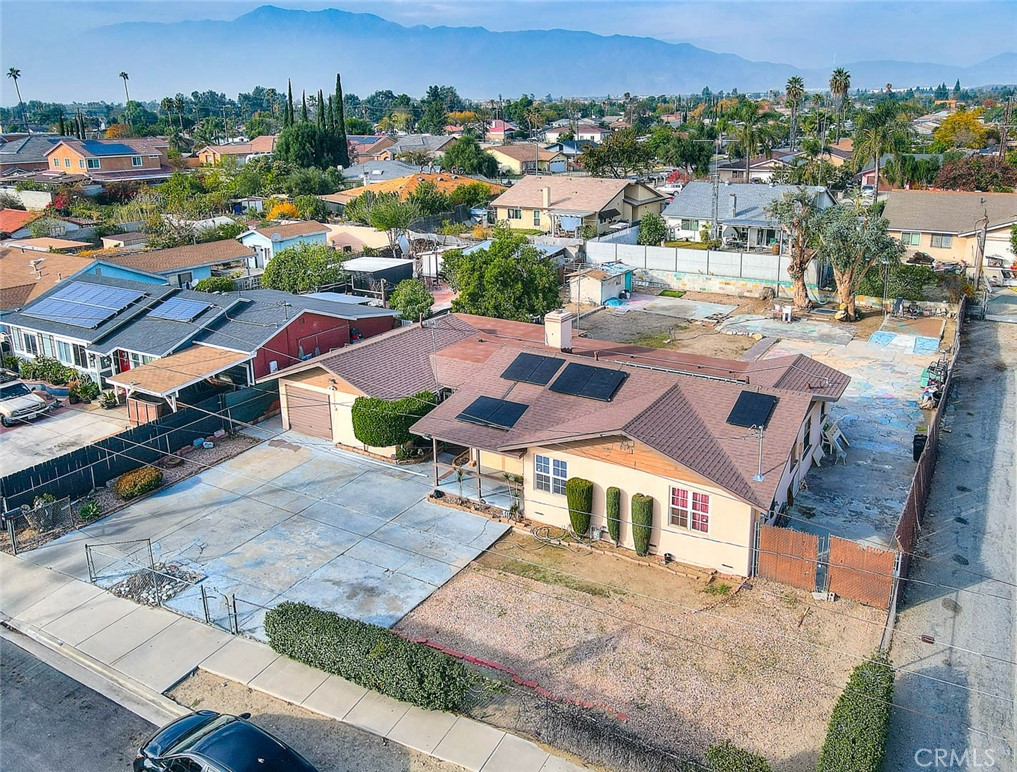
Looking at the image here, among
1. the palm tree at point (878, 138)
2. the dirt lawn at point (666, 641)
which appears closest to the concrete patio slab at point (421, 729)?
the dirt lawn at point (666, 641)

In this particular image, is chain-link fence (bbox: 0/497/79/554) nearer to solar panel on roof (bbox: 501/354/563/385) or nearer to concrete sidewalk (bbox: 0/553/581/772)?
concrete sidewalk (bbox: 0/553/581/772)

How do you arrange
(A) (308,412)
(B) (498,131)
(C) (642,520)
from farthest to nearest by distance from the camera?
(B) (498,131) < (A) (308,412) < (C) (642,520)

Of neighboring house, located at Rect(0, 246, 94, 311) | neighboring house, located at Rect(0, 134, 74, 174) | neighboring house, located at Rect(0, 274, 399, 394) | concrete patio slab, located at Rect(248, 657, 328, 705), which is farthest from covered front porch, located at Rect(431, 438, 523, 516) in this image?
neighboring house, located at Rect(0, 134, 74, 174)

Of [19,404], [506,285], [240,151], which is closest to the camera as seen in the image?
[19,404]

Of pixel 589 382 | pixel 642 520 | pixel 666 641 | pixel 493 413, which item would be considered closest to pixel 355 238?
pixel 493 413

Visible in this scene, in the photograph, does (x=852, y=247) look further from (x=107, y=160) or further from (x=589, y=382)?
(x=107, y=160)

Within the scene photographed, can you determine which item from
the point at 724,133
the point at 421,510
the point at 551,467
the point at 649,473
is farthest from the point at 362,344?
the point at 724,133
